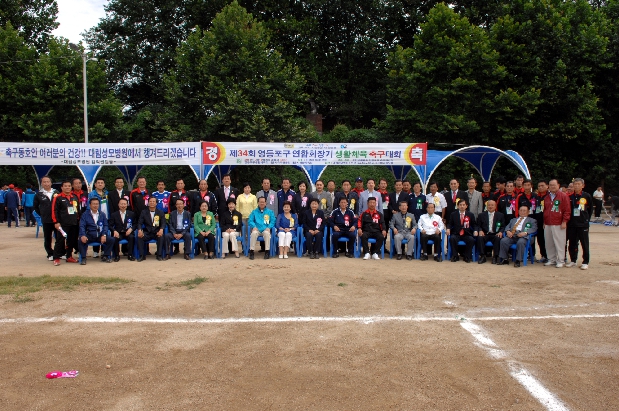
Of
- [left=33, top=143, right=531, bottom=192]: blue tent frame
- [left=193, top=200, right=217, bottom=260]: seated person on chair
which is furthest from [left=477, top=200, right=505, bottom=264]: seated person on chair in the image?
[left=193, top=200, right=217, bottom=260]: seated person on chair

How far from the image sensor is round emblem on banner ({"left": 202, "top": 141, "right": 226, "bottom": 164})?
506 inches

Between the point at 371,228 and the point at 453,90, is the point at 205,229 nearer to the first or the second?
the point at 371,228

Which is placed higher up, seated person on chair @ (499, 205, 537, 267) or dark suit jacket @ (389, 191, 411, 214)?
dark suit jacket @ (389, 191, 411, 214)

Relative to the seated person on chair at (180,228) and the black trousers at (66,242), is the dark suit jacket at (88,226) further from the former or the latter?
the seated person on chair at (180,228)

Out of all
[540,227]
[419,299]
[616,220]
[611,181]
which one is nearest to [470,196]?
[540,227]

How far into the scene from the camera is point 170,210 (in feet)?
33.7

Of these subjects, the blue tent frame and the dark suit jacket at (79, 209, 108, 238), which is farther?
the blue tent frame

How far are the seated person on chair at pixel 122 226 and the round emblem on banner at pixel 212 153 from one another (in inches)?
144

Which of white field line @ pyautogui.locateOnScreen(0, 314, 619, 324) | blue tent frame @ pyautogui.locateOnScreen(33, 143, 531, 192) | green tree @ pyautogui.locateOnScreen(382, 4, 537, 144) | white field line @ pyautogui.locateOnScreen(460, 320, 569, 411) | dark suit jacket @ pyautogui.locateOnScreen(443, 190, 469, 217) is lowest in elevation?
white field line @ pyautogui.locateOnScreen(460, 320, 569, 411)

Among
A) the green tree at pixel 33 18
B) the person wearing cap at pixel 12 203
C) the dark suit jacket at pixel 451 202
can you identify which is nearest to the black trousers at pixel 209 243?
the dark suit jacket at pixel 451 202

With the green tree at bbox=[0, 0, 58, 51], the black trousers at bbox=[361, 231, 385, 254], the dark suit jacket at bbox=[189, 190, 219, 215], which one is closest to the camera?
the black trousers at bbox=[361, 231, 385, 254]

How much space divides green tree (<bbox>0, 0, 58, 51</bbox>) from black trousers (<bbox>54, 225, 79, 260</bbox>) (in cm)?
2413

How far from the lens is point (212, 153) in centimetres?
1291

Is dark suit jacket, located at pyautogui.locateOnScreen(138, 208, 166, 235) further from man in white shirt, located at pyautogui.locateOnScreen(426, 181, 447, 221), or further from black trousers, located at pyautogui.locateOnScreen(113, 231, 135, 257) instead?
man in white shirt, located at pyautogui.locateOnScreen(426, 181, 447, 221)
